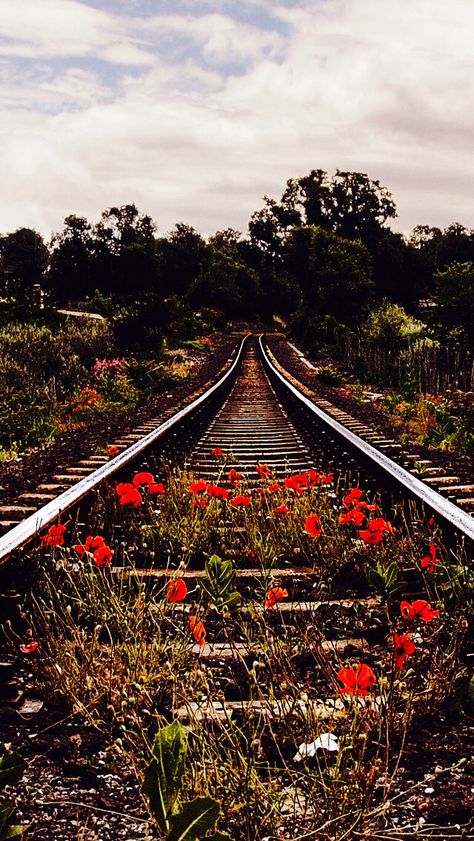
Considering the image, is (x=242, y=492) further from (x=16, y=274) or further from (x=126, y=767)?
(x=16, y=274)

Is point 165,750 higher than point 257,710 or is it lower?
higher

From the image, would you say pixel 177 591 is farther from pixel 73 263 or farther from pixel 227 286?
pixel 73 263

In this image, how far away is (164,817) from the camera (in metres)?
1.54

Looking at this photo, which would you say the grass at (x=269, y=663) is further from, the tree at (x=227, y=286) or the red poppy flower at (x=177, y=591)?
the tree at (x=227, y=286)

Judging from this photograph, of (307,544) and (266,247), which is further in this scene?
(266,247)

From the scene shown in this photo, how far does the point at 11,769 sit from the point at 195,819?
0.45 metres

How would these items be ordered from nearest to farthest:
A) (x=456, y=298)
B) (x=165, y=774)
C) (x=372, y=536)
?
(x=165, y=774) < (x=372, y=536) < (x=456, y=298)

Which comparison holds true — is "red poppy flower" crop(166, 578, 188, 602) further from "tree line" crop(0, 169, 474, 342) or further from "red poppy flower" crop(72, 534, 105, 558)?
"tree line" crop(0, 169, 474, 342)

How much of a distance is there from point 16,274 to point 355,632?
77967mm

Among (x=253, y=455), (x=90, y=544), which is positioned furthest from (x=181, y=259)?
(x=90, y=544)

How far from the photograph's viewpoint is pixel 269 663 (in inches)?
84.9

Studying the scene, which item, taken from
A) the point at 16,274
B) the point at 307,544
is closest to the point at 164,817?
the point at 307,544

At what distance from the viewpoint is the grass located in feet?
5.79

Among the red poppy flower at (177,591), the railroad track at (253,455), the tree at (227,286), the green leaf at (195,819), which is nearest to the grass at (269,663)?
the red poppy flower at (177,591)
